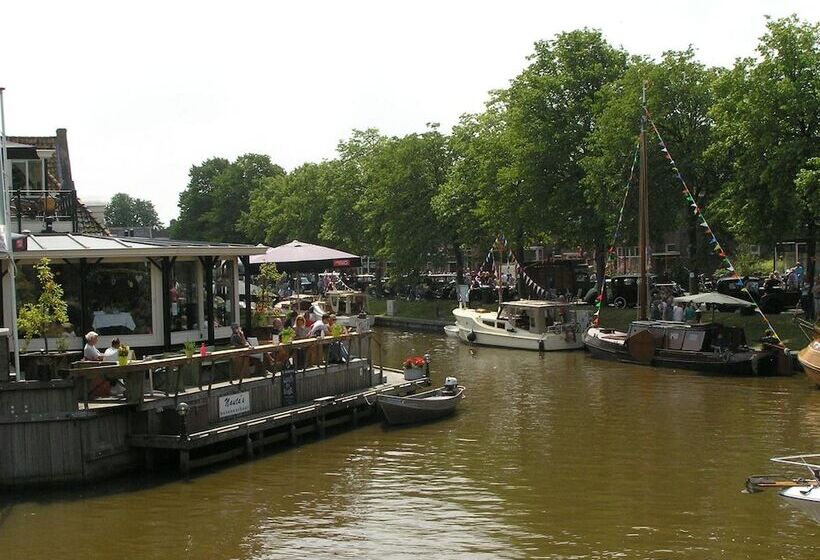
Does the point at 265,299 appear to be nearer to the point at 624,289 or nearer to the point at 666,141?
the point at 666,141

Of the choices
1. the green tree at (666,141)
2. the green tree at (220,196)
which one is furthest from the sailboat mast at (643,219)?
the green tree at (220,196)

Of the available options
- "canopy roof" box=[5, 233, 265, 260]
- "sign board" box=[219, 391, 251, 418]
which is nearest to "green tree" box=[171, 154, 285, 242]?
"canopy roof" box=[5, 233, 265, 260]

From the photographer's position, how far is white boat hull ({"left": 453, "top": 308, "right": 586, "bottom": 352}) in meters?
42.9

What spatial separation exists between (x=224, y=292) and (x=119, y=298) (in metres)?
3.07

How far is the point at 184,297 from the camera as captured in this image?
23.6 m

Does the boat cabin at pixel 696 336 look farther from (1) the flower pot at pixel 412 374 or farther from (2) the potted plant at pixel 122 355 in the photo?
(2) the potted plant at pixel 122 355

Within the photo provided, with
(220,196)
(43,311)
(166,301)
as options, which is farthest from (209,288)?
(220,196)

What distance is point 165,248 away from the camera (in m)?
22.6

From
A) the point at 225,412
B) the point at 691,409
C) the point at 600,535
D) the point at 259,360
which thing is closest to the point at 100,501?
the point at 225,412

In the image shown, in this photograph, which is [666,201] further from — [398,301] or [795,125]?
[398,301]

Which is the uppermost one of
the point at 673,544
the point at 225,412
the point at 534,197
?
the point at 534,197

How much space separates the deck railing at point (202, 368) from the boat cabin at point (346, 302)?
1185 inches

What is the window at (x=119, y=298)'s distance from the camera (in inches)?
882

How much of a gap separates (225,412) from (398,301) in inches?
1846
